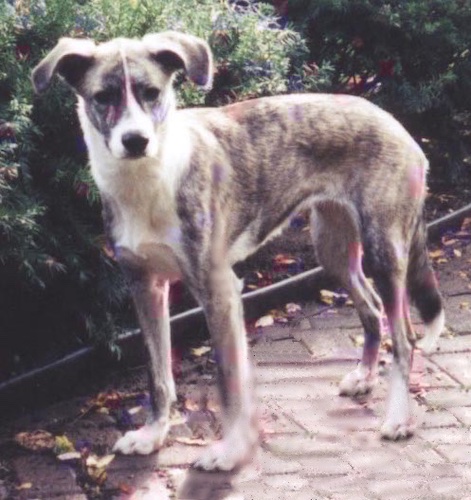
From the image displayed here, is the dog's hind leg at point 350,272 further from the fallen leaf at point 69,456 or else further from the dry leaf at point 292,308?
the fallen leaf at point 69,456

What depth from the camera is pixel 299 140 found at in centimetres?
493

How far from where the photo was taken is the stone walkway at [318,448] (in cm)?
450

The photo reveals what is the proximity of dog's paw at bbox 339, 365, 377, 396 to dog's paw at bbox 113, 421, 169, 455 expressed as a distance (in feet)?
3.33

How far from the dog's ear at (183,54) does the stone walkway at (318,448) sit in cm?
170

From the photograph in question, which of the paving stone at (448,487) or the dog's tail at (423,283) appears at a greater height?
the dog's tail at (423,283)

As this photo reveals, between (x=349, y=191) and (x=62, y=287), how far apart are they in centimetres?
153

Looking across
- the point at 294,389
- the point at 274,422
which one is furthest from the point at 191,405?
the point at 294,389

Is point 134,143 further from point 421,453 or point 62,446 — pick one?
point 421,453

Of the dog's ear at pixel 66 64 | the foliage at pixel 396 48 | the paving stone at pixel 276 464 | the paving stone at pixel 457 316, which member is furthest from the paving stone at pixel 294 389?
the foliage at pixel 396 48

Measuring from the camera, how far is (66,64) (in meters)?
4.26

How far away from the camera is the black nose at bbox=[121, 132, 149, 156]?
4027 mm

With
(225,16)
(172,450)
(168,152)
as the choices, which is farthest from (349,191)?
(225,16)

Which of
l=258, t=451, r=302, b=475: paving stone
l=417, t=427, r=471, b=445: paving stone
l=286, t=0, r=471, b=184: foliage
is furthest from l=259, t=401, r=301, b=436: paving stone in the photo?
l=286, t=0, r=471, b=184: foliage

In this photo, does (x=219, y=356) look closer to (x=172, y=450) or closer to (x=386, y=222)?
(x=172, y=450)
